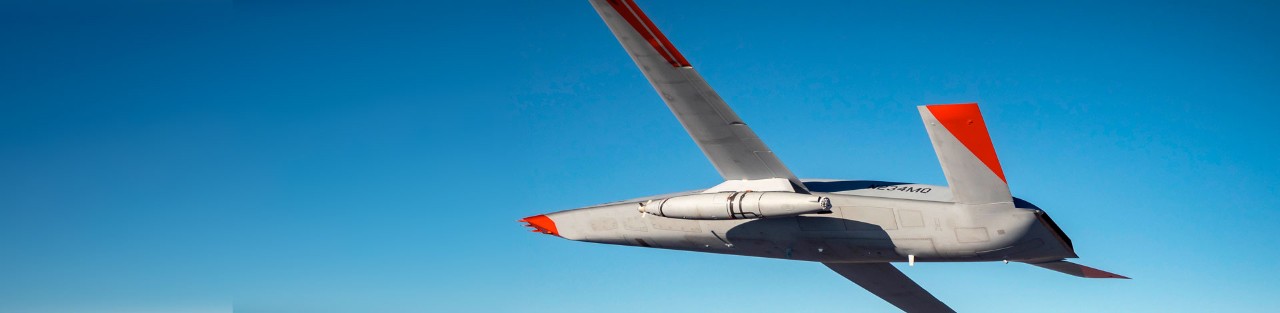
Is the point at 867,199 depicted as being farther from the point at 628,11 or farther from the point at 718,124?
the point at 628,11

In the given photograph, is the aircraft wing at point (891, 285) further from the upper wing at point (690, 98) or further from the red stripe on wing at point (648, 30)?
the red stripe on wing at point (648, 30)

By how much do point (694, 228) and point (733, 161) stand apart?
8.93 ft

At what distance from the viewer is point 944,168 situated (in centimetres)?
2480

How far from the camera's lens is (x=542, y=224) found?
108 feet

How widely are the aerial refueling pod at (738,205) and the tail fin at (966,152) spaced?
2.85m

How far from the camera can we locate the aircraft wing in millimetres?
32938

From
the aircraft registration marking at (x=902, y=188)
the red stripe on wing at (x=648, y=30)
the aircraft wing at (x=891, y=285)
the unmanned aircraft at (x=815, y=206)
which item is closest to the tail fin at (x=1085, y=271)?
the aircraft wing at (x=891, y=285)

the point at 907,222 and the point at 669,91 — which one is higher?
the point at 669,91

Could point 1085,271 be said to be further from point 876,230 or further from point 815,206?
point 815,206

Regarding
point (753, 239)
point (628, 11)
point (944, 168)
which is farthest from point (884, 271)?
point (628, 11)

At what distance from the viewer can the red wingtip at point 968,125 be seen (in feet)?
77.8

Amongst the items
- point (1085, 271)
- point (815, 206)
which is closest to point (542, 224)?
point (815, 206)

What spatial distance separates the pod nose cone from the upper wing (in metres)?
6.64

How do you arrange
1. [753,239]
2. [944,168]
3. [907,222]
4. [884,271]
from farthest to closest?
[884,271] → [753,239] → [907,222] → [944,168]
